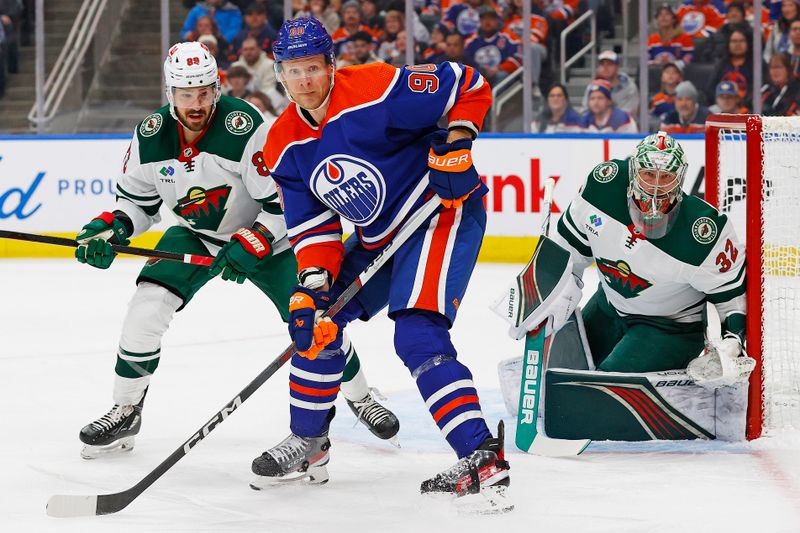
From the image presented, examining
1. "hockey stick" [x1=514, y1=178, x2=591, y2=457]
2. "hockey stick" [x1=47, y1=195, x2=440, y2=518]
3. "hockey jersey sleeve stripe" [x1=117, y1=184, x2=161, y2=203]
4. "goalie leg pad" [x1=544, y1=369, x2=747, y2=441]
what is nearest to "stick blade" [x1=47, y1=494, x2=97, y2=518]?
"hockey stick" [x1=47, y1=195, x2=440, y2=518]

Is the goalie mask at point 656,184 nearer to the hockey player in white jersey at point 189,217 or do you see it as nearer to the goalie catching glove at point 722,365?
the goalie catching glove at point 722,365

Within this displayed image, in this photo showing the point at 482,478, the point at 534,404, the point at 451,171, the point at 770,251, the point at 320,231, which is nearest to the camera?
the point at 482,478

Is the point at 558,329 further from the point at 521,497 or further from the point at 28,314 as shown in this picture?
the point at 28,314

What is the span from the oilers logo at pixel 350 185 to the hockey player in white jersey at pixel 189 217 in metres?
0.37

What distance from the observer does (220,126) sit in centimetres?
327

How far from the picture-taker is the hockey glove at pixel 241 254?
3.13 meters

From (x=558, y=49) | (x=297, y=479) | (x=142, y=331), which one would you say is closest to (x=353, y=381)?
(x=297, y=479)

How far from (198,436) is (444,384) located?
606 mm

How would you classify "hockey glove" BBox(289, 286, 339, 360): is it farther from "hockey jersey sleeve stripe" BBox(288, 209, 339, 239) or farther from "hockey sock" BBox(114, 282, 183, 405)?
"hockey sock" BBox(114, 282, 183, 405)

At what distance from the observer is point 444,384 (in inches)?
104

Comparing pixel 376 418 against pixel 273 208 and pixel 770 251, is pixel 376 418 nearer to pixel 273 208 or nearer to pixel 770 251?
pixel 273 208

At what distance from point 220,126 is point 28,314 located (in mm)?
2730

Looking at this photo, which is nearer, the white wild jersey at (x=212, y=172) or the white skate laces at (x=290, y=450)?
the white skate laces at (x=290, y=450)

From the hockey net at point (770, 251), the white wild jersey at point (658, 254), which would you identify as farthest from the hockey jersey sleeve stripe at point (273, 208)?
the hockey net at point (770, 251)
